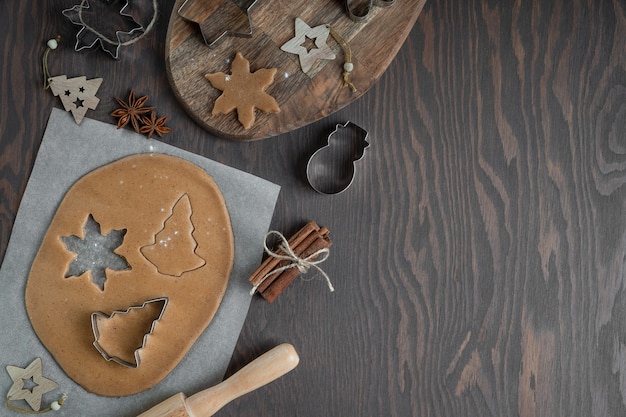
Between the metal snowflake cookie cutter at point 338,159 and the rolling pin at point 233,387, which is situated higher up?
the metal snowflake cookie cutter at point 338,159

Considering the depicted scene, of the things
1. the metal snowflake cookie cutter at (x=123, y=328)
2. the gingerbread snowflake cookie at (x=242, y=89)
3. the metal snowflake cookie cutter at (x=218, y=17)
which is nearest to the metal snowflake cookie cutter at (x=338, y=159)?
the gingerbread snowflake cookie at (x=242, y=89)

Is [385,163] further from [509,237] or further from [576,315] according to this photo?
[576,315]

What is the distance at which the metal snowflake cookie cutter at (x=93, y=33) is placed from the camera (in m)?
1.15

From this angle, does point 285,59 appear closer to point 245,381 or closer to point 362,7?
point 362,7

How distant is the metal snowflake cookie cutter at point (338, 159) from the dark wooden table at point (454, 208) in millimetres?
19

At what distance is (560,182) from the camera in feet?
4.10

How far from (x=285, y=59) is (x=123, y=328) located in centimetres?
55

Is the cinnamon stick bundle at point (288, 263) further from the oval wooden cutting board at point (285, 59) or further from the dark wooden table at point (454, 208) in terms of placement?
the oval wooden cutting board at point (285, 59)

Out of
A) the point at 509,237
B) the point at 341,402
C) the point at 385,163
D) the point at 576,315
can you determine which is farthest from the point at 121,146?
the point at 576,315

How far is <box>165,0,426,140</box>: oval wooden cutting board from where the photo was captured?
1.15m

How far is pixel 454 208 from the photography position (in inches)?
48.4

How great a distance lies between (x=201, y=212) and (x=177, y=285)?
0.14 m

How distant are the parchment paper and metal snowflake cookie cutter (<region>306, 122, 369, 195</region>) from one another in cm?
9

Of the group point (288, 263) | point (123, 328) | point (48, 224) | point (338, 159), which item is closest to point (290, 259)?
point (288, 263)
